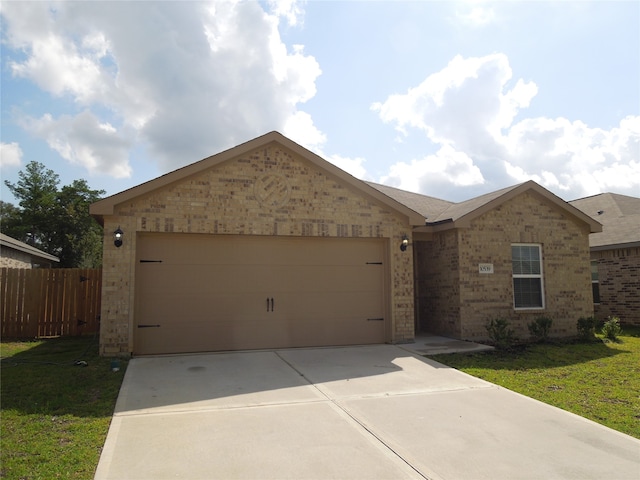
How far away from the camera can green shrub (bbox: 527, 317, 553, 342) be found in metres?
11.6

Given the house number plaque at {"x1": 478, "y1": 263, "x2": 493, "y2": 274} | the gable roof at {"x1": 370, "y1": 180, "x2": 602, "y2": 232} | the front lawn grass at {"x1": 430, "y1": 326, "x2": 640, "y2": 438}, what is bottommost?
the front lawn grass at {"x1": 430, "y1": 326, "x2": 640, "y2": 438}

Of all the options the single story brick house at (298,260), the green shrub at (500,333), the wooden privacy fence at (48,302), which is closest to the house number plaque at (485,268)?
the single story brick house at (298,260)

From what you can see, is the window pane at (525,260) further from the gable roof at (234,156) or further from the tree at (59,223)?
the tree at (59,223)

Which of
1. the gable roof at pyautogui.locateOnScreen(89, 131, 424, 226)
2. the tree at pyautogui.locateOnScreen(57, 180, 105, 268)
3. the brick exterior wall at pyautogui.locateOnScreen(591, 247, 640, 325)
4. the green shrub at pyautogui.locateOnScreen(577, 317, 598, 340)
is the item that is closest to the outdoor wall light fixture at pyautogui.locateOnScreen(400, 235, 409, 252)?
the gable roof at pyautogui.locateOnScreen(89, 131, 424, 226)

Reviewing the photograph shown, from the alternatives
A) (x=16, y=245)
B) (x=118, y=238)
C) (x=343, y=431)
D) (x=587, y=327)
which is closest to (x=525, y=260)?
(x=587, y=327)

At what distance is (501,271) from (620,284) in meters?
6.75

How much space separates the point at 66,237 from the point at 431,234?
3618cm

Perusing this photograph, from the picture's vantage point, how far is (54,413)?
5.48 meters

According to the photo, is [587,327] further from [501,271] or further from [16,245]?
[16,245]

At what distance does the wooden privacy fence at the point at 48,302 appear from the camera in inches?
482

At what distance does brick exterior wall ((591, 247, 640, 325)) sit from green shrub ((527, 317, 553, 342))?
5.75 metres

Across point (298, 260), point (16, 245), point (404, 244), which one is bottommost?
point (298, 260)

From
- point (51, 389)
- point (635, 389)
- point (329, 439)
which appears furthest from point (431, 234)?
point (51, 389)

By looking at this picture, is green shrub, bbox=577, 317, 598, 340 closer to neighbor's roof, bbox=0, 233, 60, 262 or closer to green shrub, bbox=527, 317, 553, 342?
green shrub, bbox=527, 317, 553, 342
